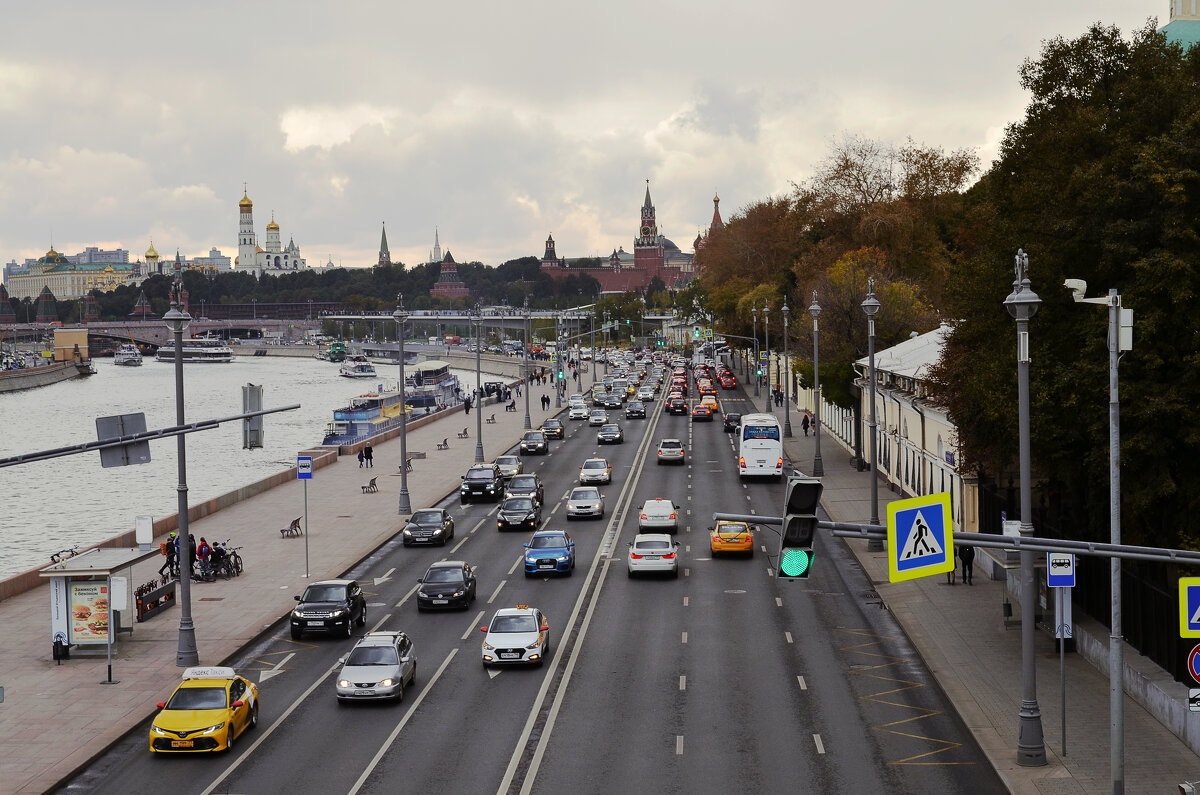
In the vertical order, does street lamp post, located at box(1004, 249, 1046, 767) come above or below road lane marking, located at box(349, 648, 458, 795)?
above

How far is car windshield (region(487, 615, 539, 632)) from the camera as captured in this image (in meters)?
29.0

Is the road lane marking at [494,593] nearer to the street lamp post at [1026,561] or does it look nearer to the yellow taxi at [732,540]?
the yellow taxi at [732,540]

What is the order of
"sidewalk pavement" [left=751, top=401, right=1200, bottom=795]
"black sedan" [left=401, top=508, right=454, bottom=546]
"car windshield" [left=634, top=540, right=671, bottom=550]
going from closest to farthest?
"sidewalk pavement" [left=751, top=401, right=1200, bottom=795]
"car windshield" [left=634, top=540, right=671, bottom=550]
"black sedan" [left=401, top=508, right=454, bottom=546]

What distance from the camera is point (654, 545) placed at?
1539 inches

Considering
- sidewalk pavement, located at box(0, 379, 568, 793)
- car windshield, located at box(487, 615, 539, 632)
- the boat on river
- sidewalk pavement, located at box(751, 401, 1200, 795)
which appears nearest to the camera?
sidewalk pavement, located at box(751, 401, 1200, 795)

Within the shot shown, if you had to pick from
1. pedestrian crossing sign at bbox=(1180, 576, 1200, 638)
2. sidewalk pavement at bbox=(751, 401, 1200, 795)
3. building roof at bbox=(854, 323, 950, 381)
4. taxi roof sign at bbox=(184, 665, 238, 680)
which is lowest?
sidewalk pavement at bbox=(751, 401, 1200, 795)

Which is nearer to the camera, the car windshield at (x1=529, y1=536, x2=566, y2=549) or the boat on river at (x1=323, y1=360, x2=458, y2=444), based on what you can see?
the car windshield at (x1=529, y1=536, x2=566, y2=549)

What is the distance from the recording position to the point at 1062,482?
31.8m

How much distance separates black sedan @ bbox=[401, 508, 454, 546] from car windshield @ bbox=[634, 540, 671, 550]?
369 inches

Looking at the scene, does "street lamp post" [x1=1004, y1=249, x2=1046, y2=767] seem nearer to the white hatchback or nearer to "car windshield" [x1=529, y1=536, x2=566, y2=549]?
the white hatchback

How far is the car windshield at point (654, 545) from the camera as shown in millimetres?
39031

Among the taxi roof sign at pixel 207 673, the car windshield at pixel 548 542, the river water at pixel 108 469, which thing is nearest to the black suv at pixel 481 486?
the river water at pixel 108 469

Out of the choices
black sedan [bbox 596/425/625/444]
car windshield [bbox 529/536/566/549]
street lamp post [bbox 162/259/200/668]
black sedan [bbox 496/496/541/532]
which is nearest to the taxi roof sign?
street lamp post [bbox 162/259/200/668]

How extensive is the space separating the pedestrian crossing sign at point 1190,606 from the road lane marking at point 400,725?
12.8 m
